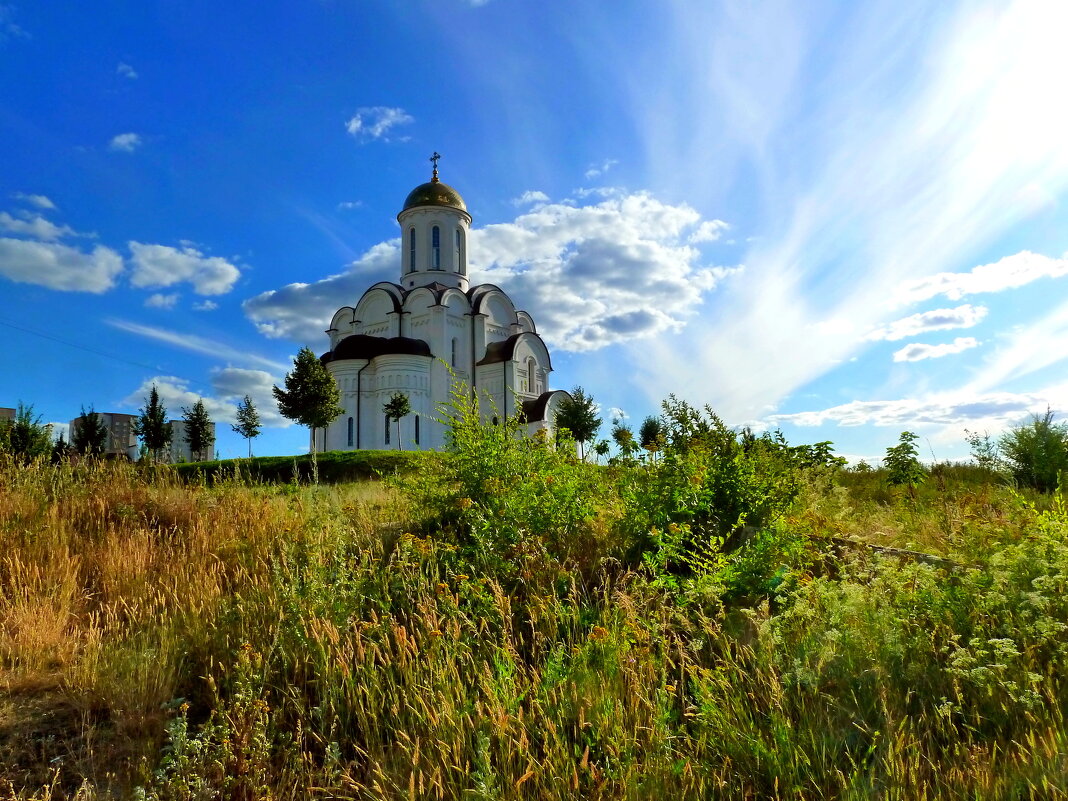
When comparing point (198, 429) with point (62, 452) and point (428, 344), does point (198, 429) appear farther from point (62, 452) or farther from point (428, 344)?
point (62, 452)

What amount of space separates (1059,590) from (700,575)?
1.60 m

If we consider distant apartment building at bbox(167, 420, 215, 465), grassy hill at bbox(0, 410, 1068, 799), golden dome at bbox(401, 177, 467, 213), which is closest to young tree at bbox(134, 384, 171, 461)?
distant apartment building at bbox(167, 420, 215, 465)

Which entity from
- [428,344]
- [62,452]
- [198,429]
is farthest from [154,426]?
[62,452]

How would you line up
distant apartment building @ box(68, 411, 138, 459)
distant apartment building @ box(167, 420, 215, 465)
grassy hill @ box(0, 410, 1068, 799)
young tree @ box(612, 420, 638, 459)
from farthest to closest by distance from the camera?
distant apartment building @ box(167, 420, 215, 465) → distant apartment building @ box(68, 411, 138, 459) → young tree @ box(612, 420, 638, 459) → grassy hill @ box(0, 410, 1068, 799)

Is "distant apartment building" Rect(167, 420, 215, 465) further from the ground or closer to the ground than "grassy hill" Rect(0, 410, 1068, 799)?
further from the ground

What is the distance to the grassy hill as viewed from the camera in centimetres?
234

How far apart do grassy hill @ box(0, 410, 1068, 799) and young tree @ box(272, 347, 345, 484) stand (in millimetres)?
20547

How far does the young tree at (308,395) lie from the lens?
25.5 m

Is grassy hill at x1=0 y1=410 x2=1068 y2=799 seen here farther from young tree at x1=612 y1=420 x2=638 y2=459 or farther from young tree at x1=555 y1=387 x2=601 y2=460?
young tree at x1=555 y1=387 x2=601 y2=460

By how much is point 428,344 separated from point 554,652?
3046 centimetres

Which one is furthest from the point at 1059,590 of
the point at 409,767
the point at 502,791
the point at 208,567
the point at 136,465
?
the point at 136,465

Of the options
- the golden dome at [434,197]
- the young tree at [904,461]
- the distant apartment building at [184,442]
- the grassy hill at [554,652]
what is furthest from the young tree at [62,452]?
the golden dome at [434,197]

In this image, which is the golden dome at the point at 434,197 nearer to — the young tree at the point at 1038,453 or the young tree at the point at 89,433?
the young tree at the point at 89,433

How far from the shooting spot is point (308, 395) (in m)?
25.4
